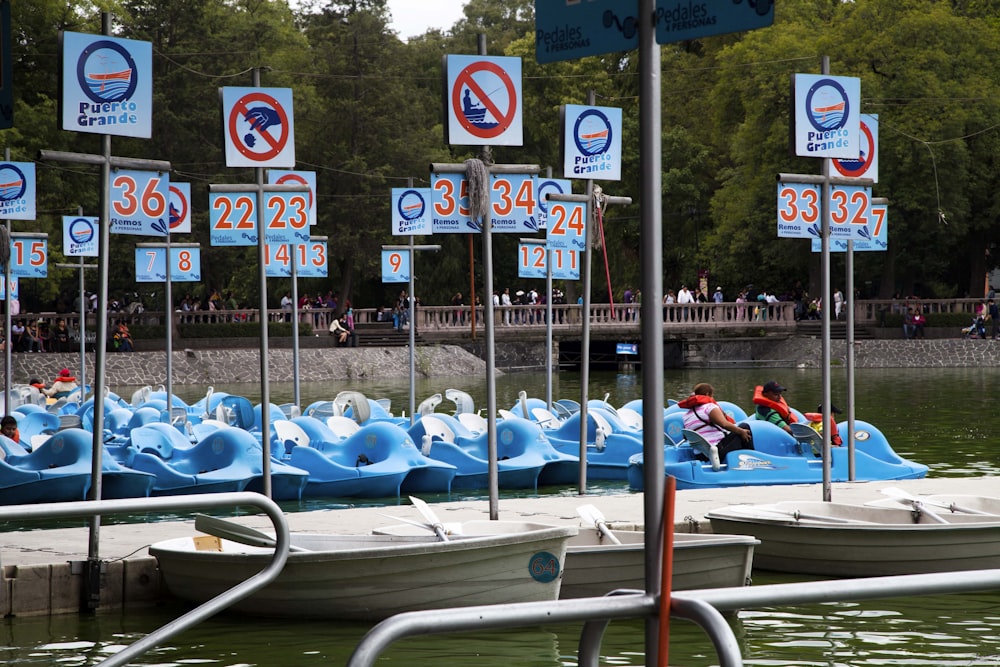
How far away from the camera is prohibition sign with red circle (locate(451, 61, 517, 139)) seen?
1152cm

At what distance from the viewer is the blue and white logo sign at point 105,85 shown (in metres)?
9.77

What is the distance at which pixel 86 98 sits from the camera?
9844 millimetres

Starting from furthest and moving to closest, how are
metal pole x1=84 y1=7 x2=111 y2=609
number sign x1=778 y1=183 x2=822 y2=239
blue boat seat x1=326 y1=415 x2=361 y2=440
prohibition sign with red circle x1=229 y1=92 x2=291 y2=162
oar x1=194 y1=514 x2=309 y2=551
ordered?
blue boat seat x1=326 y1=415 x2=361 y2=440 → number sign x1=778 y1=183 x2=822 y2=239 → prohibition sign with red circle x1=229 y1=92 x2=291 y2=162 → metal pole x1=84 y1=7 x2=111 y2=609 → oar x1=194 y1=514 x2=309 y2=551

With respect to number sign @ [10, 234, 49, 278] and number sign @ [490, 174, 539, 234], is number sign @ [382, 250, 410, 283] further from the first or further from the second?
number sign @ [490, 174, 539, 234]

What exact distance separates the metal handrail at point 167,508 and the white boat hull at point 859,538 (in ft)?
20.1

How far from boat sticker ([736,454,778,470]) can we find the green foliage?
29.8 meters

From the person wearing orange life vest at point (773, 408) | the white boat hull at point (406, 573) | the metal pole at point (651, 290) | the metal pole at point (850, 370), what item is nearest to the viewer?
the metal pole at point (651, 290)

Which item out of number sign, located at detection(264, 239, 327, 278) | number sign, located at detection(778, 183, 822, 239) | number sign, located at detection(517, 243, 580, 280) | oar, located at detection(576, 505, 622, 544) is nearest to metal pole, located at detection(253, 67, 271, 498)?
oar, located at detection(576, 505, 622, 544)

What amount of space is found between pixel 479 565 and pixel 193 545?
220 cm

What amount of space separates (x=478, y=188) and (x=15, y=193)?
1026cm

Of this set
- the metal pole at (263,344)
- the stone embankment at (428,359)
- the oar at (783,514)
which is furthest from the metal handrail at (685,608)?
the stone embankment at (428,359)

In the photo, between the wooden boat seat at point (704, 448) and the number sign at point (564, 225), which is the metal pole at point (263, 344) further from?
the number sign at point (564, 225)

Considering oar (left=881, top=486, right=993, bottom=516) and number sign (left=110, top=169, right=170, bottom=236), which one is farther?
number sign (left=110, top=169, right=170, bottom=236)

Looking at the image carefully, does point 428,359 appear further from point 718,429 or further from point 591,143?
point 591,143
